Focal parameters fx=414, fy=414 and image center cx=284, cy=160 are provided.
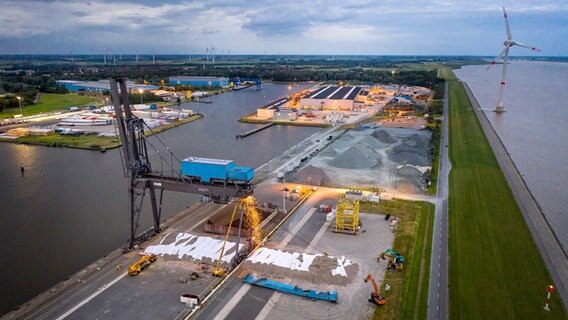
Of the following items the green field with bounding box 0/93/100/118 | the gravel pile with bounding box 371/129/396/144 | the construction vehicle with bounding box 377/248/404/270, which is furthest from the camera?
the green field with bounding box 0/93/100/118

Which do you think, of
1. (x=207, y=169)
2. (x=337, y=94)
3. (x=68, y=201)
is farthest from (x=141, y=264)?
(x=337, y=94)

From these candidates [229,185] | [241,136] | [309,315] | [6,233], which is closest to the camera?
[309,315]

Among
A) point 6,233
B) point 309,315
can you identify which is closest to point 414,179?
point 309,315

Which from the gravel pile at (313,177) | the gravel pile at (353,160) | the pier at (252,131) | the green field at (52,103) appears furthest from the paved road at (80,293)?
the green field at (52,103)

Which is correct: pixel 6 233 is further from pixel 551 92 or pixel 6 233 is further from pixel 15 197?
pixel 551 92

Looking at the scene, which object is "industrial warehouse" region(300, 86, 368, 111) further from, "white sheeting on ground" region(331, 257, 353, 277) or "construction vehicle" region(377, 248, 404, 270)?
"white sheeting on ground" region(331, 257, 353, 277)

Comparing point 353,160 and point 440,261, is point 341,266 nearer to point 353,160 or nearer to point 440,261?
point 440,261

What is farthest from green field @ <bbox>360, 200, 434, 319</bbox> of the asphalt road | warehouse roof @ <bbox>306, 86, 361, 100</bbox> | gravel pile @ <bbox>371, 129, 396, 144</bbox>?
warehouse roof @ <bbox>306, 86, 361, 100</bbox>
